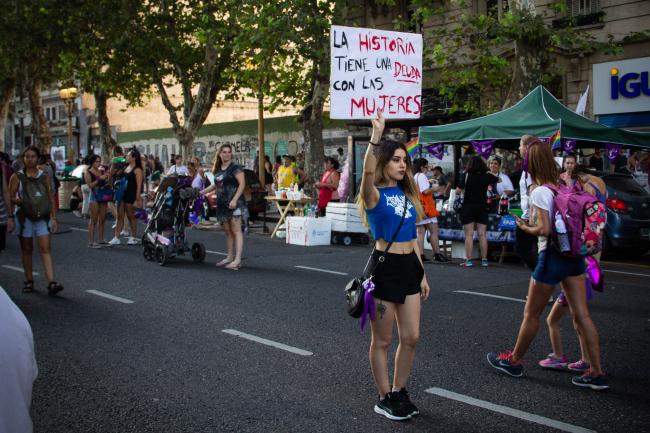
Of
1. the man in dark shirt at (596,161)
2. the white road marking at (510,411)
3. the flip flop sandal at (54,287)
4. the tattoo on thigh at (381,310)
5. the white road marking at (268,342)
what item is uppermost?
the man in dark shirt at (596,161)

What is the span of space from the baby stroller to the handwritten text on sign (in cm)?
560

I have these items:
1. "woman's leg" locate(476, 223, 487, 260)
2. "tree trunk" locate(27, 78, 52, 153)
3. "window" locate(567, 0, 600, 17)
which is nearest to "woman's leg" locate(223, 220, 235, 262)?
"woman's leg" locate(476, 223, 487, 260)

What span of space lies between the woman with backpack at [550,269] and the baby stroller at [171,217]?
8.29 meters

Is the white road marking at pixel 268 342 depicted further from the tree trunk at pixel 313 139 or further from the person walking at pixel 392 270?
the tree trunk at pixel 313 139

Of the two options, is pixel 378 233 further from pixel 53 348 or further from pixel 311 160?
pixel 311 160

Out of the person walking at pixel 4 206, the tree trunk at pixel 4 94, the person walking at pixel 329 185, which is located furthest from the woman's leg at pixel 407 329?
the tree trunk at pixel 4 94

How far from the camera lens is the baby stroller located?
13414 mm

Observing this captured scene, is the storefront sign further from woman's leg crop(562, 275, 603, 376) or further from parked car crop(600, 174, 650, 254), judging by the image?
woman's leg crop(562, 275, 603, 376)

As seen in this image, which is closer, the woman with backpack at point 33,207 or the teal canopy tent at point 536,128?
the woman with backpack at point 33,207

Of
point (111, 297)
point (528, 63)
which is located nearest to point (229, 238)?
point (111, 297)

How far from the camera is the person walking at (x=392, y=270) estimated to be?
5230 millimetres

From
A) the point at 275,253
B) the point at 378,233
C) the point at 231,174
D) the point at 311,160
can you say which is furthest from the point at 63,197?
the point at 378,233

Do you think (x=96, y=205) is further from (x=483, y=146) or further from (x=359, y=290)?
(x=359, y=290)

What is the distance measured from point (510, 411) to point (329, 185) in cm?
1317
